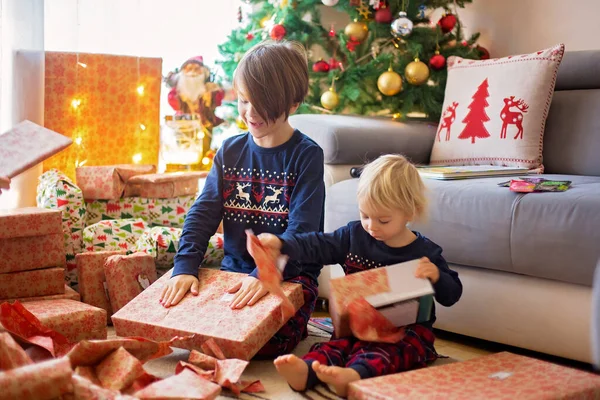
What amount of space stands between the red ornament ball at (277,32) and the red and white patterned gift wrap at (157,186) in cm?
79

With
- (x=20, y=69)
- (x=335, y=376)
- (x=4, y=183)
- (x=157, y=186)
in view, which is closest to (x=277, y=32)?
(x=157, y=186)

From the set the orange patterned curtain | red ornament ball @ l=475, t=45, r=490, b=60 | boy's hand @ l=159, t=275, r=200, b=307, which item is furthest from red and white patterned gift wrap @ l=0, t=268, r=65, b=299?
red ornament ball @ l=475, t=45, r=490, b=60

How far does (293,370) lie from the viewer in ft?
5.10

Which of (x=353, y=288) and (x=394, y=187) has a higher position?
(x=394, y=187)

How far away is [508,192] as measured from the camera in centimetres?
190

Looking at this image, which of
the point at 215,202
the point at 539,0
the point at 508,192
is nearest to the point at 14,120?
the point at 215,202

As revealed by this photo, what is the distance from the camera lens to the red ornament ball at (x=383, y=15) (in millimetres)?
3025

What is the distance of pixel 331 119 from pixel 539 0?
4.11ft

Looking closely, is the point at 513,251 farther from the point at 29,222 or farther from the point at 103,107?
the point at 103,107

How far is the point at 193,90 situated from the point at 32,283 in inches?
56.1

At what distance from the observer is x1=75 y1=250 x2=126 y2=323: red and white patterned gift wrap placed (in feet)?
Result: 6.90

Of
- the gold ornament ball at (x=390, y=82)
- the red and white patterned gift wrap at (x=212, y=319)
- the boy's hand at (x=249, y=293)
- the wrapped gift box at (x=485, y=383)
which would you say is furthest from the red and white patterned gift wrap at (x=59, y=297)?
the gold ornament ball at (x=390, y=82)

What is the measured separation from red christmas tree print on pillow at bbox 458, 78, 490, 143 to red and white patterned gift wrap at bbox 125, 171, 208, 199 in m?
1.00

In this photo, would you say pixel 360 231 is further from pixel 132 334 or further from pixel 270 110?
pixel 132 334
